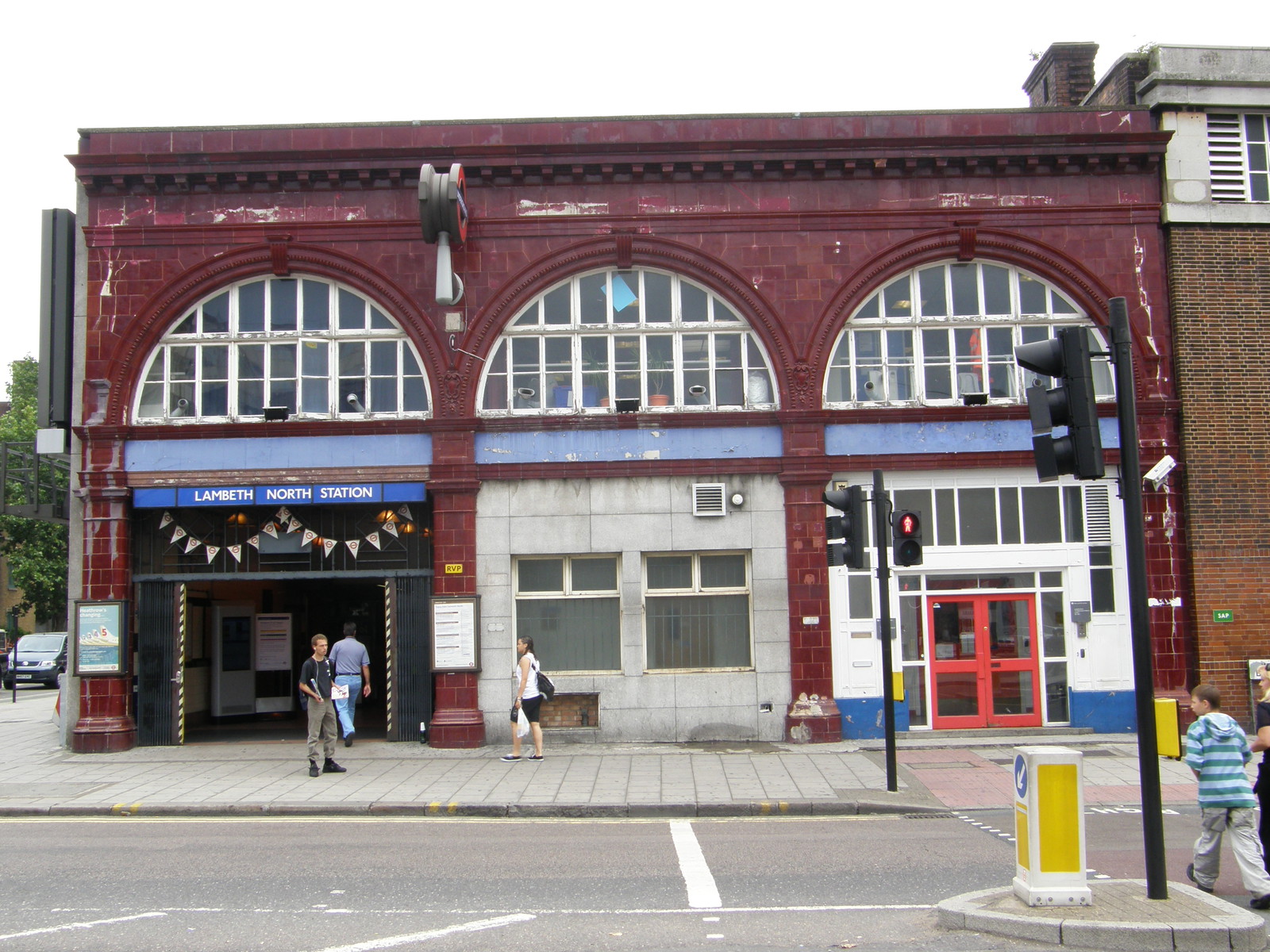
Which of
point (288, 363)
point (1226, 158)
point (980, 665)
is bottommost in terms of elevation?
point (980, 665)

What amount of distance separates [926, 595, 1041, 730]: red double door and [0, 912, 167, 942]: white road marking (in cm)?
1182

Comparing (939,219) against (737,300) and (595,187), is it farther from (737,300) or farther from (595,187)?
(595,187)

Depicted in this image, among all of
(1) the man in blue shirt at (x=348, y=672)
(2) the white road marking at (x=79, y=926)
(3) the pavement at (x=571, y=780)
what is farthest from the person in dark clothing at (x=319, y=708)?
(2) the white road marking at (x=79, y=926)

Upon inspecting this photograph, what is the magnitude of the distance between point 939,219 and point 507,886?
40.2 ft

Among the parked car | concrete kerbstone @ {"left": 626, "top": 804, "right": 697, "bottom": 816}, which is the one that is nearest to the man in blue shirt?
concrete kerbstone @ {"left": 626, "top": 804, "right": 697, "bottom": 816}

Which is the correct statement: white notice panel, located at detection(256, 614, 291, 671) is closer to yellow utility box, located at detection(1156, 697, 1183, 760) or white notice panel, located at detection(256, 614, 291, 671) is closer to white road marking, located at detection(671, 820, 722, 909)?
white road marking, located at detection(671, 820, 722, 909)

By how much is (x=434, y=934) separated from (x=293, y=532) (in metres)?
10.5

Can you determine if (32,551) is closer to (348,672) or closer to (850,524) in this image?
(348,672)

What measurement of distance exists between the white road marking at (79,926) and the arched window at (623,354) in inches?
388

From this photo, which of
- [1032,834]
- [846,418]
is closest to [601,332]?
[846,418]

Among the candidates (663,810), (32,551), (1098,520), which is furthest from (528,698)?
(32,551)

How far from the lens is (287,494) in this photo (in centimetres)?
1627

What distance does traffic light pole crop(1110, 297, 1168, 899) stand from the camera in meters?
7.18

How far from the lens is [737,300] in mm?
16719
